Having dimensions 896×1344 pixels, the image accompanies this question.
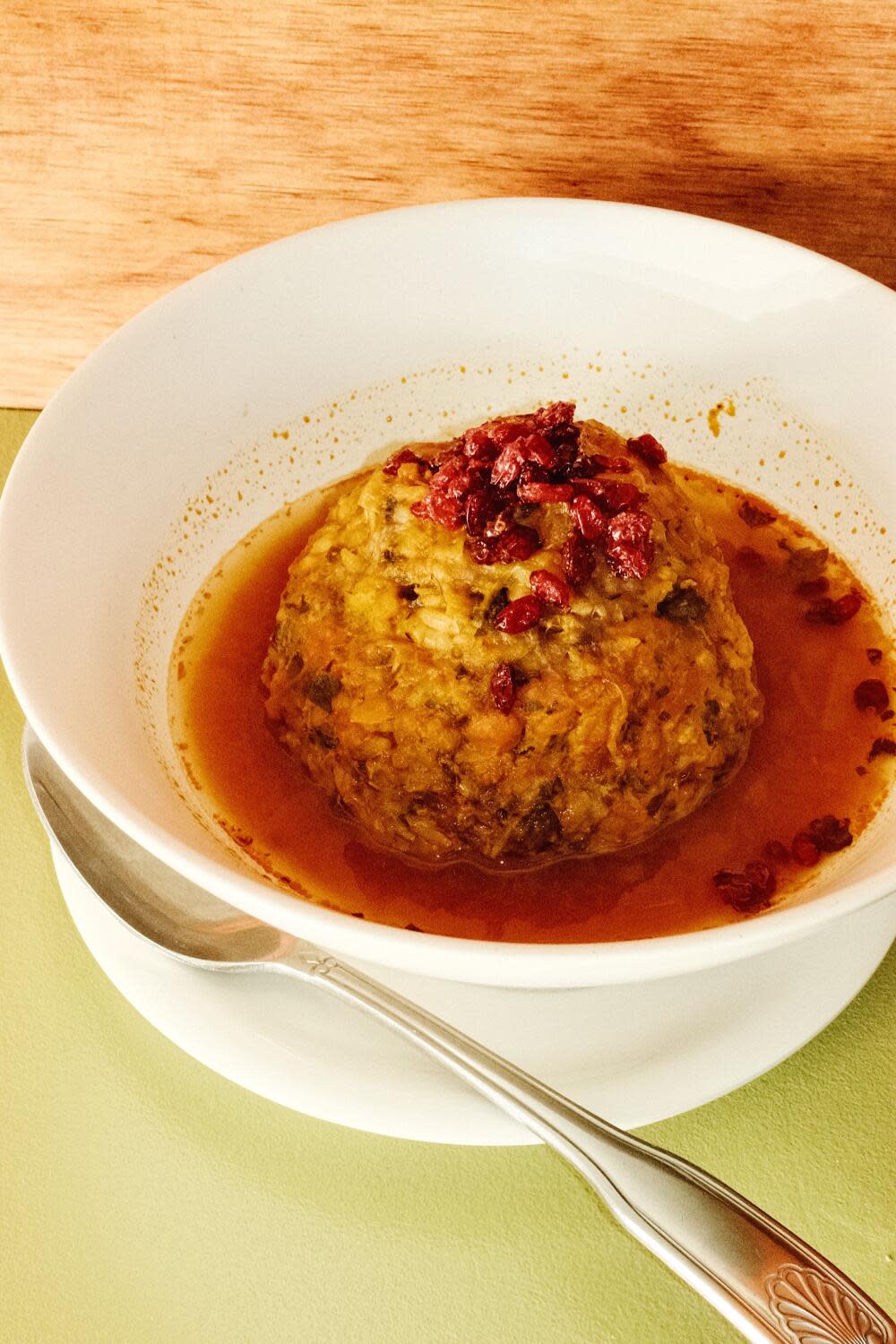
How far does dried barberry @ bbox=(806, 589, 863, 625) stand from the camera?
2672 millimetres

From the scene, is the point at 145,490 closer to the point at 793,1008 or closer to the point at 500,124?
the point at 500,124

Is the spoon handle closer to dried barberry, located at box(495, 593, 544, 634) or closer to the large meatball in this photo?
the large meatball

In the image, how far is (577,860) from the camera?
7.57ft

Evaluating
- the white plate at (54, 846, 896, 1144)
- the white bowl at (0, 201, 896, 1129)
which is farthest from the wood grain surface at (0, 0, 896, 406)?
the white plate at (54, 846, 896, 1144)

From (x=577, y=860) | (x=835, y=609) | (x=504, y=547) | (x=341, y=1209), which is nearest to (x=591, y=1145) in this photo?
(x=341, y=1209)

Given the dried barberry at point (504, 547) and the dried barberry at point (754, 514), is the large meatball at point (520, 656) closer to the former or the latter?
the dried barberry at point (504, 547)

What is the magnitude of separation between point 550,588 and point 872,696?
87 centimetres

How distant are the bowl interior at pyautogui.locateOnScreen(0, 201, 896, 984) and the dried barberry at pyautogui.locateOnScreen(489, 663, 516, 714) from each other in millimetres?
526

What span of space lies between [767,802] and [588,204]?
131cm

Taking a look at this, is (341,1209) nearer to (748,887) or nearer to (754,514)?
(748,887)

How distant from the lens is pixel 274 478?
2.87m

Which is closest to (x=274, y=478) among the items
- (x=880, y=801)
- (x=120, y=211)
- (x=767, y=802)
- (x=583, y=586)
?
(x=120, y=211)

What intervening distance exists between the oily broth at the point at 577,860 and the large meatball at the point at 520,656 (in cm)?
7

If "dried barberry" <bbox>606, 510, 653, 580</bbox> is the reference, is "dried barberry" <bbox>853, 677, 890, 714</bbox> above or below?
below
